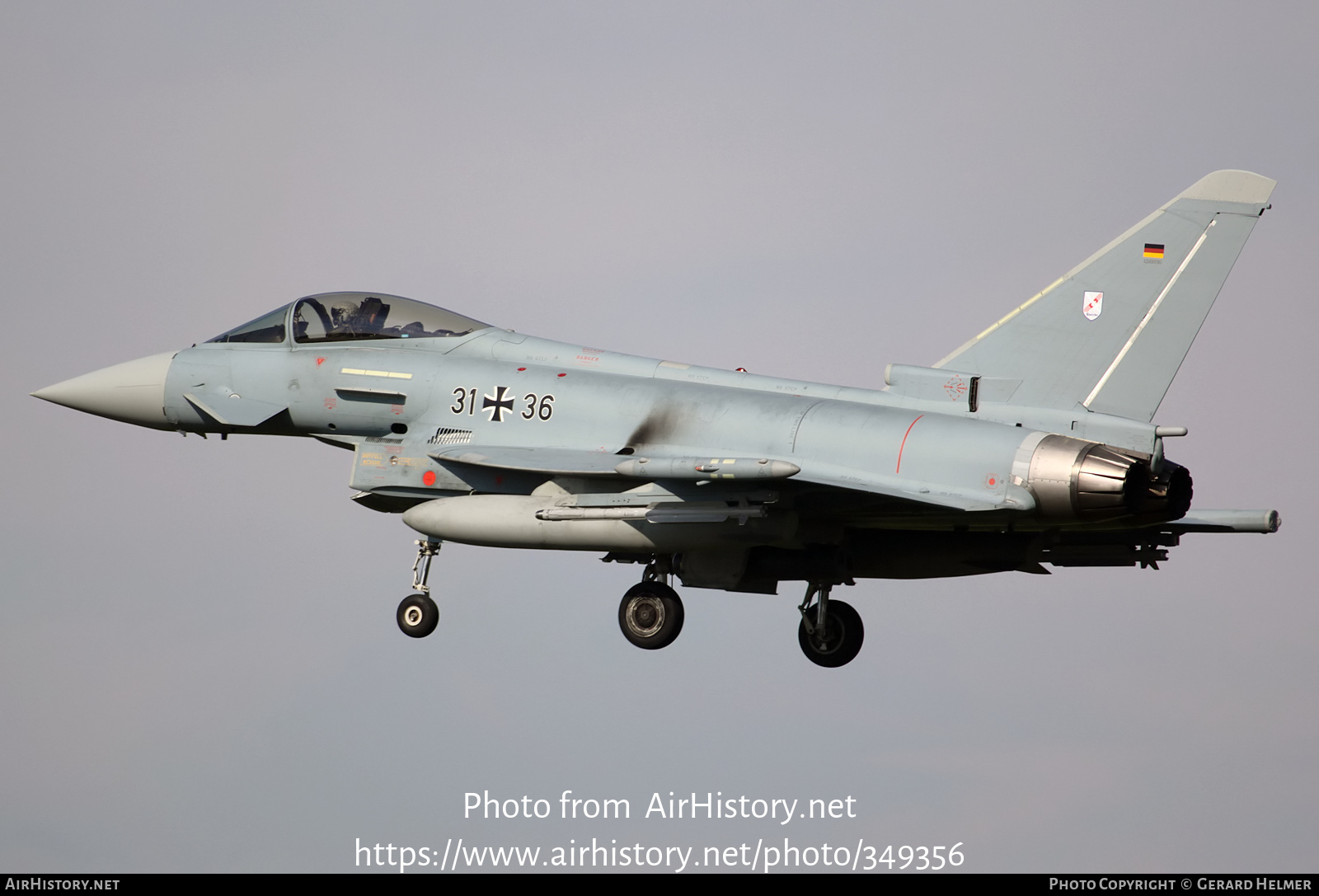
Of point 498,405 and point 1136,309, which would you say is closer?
point 1136,309

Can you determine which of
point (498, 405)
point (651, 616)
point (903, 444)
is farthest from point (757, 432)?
point (498, 405)

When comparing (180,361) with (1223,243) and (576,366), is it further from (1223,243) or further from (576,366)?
(1223,243)

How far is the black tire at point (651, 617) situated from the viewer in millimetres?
18719

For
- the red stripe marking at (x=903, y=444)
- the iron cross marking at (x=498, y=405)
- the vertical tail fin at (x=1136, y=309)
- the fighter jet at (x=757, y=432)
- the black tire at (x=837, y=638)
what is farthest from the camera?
the black tire at (x=837, y=638)

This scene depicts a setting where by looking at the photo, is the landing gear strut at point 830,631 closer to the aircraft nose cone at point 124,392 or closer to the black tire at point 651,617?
the black tire at point 651,617

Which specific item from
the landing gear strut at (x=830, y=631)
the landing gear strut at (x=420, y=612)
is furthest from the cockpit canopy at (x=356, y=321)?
the landing gear strut at (x=830, y=631)

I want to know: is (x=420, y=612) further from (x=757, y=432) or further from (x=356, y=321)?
(x=757, y=432)

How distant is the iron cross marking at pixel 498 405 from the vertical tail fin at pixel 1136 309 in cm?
505

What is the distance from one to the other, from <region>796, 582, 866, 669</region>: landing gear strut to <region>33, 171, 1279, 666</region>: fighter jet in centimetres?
3

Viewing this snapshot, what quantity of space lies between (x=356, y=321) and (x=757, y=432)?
5.24 meters

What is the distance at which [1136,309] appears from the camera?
17219 millimetres

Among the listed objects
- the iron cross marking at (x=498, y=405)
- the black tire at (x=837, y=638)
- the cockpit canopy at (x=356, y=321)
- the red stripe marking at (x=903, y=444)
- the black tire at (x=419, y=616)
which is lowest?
the black tire at (x=419, y=616)

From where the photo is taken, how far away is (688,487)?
17.3 meters

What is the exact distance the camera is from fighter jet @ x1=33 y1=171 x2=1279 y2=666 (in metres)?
16.6
